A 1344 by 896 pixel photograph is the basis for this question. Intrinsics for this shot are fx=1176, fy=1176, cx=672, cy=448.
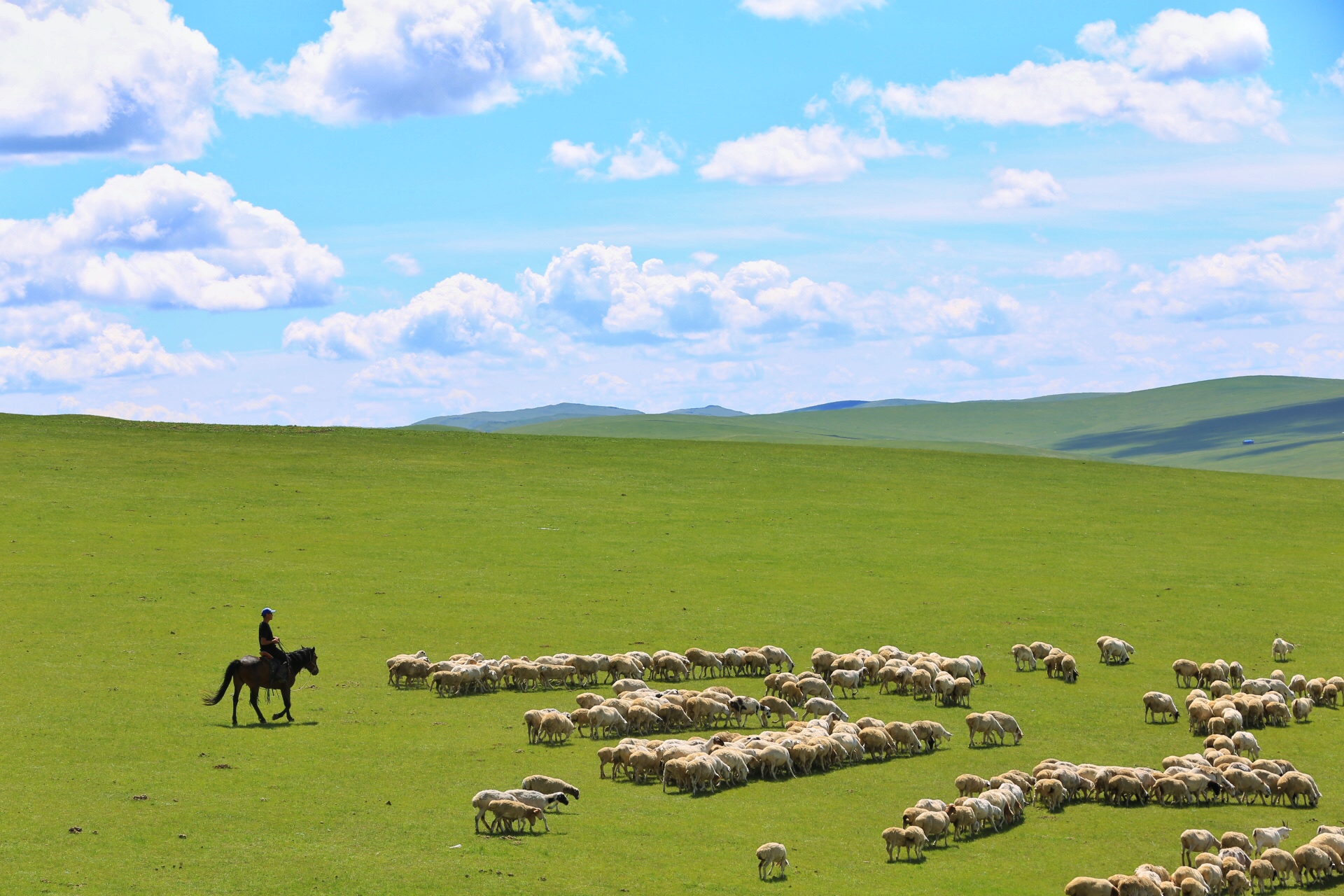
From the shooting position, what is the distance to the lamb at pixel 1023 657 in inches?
1161

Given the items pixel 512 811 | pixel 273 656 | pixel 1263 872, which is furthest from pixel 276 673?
pixel 1263 872

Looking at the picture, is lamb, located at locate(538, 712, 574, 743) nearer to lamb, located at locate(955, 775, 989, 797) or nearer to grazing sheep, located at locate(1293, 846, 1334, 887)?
lamb, located at locate(955, 775, 989, 797)

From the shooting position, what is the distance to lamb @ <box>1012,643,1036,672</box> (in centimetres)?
2948

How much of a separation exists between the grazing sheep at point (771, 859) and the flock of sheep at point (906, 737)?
0.08ft

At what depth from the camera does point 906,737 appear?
2134 centimetres

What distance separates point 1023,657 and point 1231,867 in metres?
15.0

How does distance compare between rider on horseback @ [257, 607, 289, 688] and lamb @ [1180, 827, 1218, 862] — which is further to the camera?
rider on horseback @ [257, 607, 289, 688]

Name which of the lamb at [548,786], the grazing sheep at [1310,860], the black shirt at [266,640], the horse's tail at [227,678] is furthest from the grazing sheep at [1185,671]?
the horse's tail at [227,678]

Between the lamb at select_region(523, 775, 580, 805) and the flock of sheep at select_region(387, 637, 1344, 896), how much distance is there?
3 cm

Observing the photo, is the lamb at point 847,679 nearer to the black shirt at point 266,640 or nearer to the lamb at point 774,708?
the lamb at point 774,708

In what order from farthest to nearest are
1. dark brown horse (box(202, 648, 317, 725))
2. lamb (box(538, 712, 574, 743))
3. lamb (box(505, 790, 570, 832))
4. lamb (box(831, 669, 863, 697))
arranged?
lamb (box(831, 669, 863, 697)) → dark brown horse (box(202, 648, 317, 725)) → lamb (box(538, 712, 574, 743)) → lamb (box(505, 790, 570, 832))

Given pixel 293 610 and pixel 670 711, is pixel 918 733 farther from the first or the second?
pixel 293 610

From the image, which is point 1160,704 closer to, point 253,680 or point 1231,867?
point 1231,867

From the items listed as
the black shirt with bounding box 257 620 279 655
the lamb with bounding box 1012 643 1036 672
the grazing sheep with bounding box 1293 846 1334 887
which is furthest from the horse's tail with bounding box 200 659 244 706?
the lamb with bounding box 1012 643 1036 672
